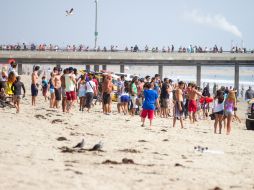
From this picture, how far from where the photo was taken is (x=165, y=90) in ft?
79.2

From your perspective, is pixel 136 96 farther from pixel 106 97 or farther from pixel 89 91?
pixel 89 91

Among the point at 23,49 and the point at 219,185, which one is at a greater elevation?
the point at 23,49

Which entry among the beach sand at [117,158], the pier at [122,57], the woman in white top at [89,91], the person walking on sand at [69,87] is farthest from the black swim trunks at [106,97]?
the pier at [122,57]

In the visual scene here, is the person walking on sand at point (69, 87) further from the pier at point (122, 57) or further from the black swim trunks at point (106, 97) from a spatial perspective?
the pier at point (122, 57)

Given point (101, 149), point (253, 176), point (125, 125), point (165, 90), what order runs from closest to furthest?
1. point (253, 176)
2. point (101, 149)
3. point (125, 125)
4. point (165, 90)

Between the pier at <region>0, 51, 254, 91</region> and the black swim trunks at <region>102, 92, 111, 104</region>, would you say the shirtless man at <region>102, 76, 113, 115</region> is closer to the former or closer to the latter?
the black swim trunks at <region>102, 92, 111, 104</region>

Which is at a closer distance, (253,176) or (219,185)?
(219,185)

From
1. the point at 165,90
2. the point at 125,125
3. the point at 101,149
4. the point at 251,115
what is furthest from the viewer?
the point at 165,90

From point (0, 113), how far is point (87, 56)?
48750 mm

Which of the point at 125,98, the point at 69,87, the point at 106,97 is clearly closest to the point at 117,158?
the point at 69,87

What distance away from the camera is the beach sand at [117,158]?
9047 mm

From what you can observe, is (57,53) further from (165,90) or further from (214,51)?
(165,90)

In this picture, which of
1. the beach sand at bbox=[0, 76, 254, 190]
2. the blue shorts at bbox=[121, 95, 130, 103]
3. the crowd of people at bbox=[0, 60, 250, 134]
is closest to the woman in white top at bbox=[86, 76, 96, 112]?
the crowd of people at bbox=[0, 60, 250, 134]

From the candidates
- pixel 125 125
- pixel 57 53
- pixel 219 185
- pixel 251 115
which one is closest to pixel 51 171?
pixel 219 185
